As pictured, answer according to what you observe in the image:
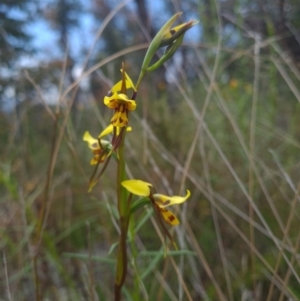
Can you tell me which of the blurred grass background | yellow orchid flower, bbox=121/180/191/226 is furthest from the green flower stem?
the blurred grass background

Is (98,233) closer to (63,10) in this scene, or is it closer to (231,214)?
(231,214)

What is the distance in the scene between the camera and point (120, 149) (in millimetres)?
555

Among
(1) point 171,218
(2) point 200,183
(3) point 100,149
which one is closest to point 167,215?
(1) point 171,218

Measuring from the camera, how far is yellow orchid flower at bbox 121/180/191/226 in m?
0.55

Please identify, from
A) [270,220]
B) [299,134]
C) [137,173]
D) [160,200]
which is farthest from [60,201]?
[160,200]

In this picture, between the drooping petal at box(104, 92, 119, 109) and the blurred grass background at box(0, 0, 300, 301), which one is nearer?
the drooping petal at box(104, 92, 119, 109)

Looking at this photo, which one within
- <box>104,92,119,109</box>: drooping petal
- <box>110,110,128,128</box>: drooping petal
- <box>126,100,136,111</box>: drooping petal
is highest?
<box>104,92,119,109</box>: drooping petal

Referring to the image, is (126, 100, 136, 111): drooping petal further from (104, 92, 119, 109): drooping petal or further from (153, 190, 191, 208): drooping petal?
(153, 190, 191, 208): drooping petal

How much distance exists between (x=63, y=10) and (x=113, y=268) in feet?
41.4

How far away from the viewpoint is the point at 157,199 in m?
0.59

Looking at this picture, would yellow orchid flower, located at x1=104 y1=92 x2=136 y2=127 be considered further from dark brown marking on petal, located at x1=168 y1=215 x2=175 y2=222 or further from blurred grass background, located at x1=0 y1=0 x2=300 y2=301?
blurred grass background, located at x1=0 y1=0 x2=300 y2=301

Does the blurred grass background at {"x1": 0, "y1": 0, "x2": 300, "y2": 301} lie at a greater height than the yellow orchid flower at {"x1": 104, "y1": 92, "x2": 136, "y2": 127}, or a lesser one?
lesser

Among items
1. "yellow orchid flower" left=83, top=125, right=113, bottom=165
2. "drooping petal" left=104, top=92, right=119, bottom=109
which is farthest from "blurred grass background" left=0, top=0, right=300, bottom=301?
"drooping petal" left=104, top=92, right=119, bottom=109

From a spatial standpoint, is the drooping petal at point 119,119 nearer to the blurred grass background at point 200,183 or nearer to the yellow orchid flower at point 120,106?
the yellow orchid flower at point 120,106
